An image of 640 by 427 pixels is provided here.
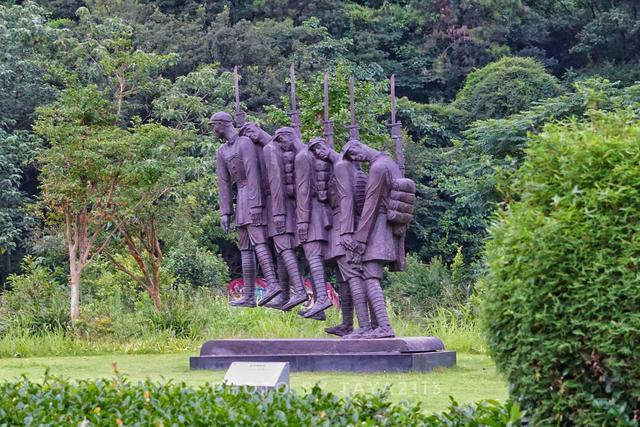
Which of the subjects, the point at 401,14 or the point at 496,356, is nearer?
the point at 496,356

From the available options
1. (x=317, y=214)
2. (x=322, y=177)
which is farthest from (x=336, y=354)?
(x=322, y=177)

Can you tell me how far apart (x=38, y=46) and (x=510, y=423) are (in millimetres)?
25591

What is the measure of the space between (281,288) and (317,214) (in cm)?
121

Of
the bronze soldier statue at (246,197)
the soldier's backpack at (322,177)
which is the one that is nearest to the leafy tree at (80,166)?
the bronze soldier statue at (246,197)

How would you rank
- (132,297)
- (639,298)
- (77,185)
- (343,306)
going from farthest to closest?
(132,297) < (77,185) < (343,306) < (639,298)

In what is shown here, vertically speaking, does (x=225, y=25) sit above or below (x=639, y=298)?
above

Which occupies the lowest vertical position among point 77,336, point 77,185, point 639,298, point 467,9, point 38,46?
point 77,336

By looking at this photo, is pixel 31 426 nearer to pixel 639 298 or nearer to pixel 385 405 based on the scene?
pixel 385 405

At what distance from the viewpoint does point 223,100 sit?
3041cm

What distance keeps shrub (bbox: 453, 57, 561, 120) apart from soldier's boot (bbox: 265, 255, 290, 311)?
19.5 m

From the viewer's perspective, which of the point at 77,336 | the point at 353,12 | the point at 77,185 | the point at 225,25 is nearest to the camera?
the point at 77,336

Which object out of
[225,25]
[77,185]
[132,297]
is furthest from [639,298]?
[225,25]

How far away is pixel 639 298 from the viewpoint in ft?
18.9

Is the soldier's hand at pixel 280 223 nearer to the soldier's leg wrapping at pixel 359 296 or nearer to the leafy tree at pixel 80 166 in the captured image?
the soldier's leg wrapping at pixel 359 296
